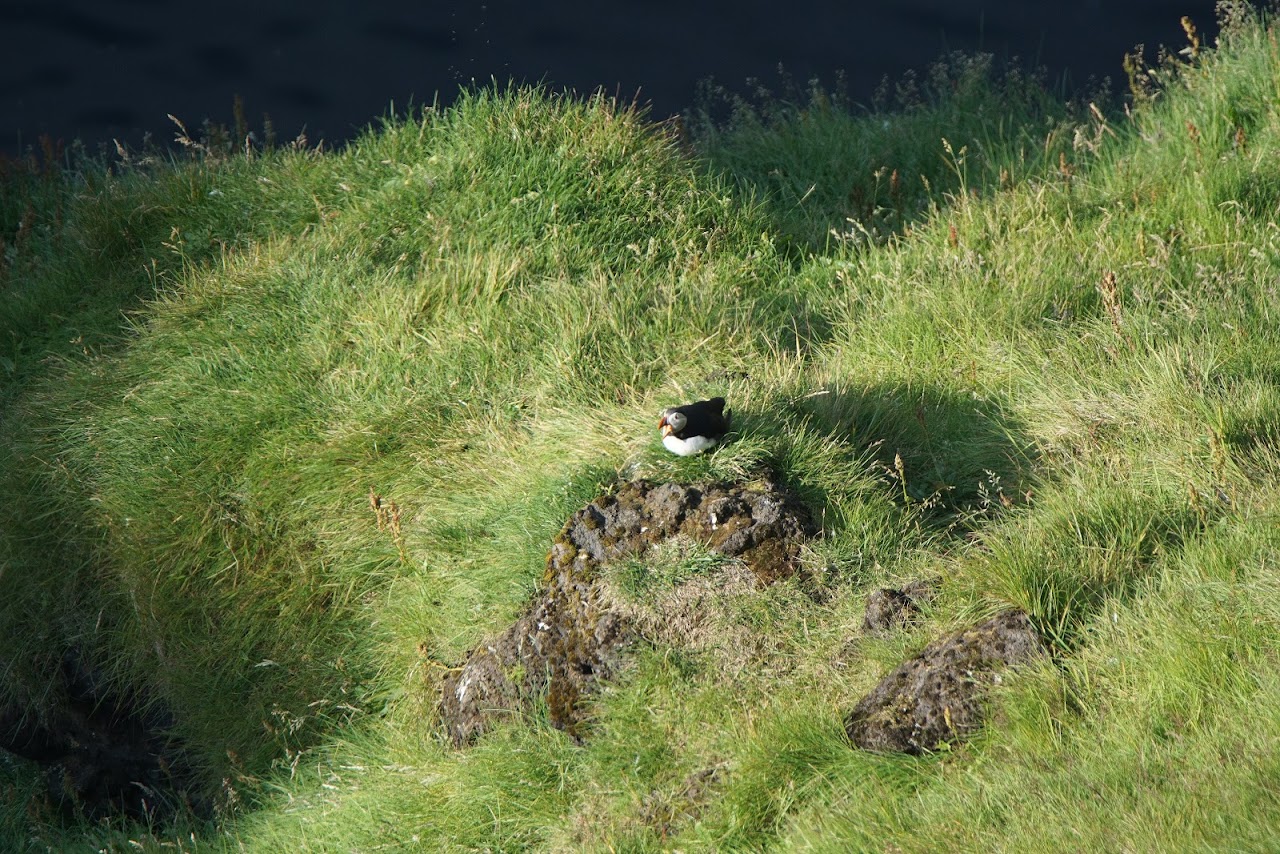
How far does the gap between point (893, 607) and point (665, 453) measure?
3.78ft

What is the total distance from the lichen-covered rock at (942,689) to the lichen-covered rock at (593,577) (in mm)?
746

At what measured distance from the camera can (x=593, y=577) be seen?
15.9ft

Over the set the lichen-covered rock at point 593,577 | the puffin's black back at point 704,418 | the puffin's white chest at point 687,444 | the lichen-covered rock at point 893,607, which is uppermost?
the puffin's black back at point 704,418

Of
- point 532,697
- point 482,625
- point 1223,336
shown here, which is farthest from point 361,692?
point 1223,336

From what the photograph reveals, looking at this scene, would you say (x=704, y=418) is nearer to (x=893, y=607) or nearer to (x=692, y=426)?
(x=692, y=426)

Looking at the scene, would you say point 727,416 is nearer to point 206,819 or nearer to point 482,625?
point 482,625

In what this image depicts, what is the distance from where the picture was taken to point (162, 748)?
5805 mm

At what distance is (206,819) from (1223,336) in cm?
478

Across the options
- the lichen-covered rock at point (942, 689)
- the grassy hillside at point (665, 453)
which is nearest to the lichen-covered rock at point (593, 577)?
the grassy hillside at point (665, 453)

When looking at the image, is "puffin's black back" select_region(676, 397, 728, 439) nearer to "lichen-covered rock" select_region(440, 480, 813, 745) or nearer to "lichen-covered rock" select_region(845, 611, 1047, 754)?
"lichen-covered rock" select_region(440, 480, 813, 745)

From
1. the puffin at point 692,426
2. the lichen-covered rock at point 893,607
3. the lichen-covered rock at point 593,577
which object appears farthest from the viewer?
the puffin at point 692,426

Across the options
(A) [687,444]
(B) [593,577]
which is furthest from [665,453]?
(B) [593,577]

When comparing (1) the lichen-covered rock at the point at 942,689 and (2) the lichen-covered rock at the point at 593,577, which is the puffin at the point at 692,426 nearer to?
(2) the lichen-covered rock at the point at 593,577

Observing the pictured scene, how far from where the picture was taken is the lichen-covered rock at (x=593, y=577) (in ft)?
15.4
